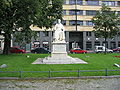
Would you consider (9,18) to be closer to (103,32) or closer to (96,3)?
(103,32)

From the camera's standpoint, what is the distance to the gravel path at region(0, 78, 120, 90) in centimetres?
841

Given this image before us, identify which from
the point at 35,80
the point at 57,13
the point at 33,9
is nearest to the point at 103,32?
the point at 57,13

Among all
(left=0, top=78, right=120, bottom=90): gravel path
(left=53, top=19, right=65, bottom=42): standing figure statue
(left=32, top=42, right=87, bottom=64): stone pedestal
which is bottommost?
(left=0, top=78, right=120, bottom=90): gravel path

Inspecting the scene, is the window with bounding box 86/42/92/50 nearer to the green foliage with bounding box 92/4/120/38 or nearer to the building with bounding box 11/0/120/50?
the building with bounding box 11/0/120/50

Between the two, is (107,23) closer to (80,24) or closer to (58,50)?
(58,50)

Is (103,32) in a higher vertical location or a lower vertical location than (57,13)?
lower

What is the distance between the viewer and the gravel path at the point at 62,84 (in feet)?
27.6

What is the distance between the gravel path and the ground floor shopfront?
133 ft

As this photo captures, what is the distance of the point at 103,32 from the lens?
100ft

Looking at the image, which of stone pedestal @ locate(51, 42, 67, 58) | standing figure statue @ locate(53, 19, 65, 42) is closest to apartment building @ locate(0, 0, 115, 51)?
standing figure statue @ locate(53, 19, 65, 42)

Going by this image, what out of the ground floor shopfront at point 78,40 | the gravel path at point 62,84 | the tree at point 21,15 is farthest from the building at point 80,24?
the gravel path at point 62,84

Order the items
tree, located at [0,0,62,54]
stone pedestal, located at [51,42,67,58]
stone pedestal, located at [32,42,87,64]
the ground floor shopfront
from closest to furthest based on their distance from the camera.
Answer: stone pedestal, located at [32,42,87,64] < stone pedestal, located at [51,42,67,58] < tree, located at [0,0,62,54] < the ground floor shopfront

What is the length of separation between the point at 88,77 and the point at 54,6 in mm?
21994

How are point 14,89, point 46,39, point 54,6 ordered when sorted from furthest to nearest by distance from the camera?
1. point 46,39
2. point 54,6
3. point 14,89
